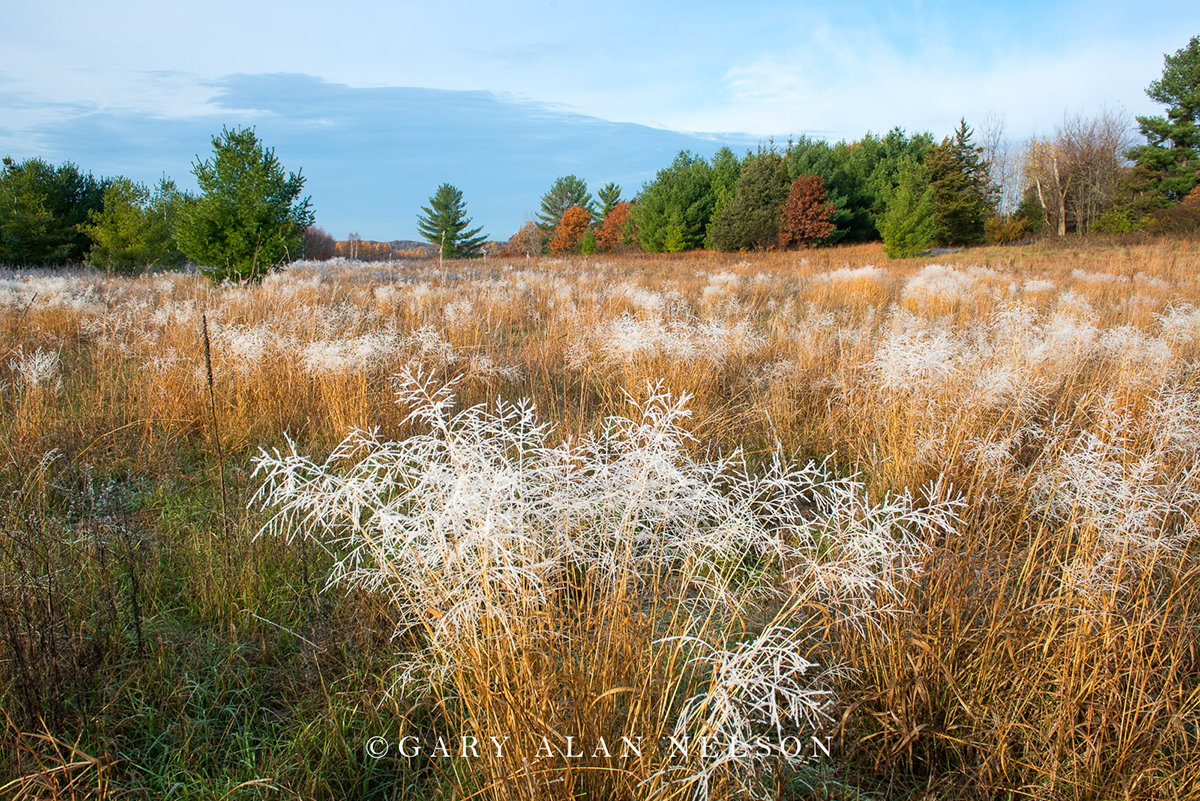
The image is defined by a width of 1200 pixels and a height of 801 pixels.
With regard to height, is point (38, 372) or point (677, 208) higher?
point (677, 208)

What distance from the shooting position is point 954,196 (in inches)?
1182

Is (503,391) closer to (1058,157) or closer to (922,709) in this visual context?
(922,709)

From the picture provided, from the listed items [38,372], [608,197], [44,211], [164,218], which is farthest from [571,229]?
[38,372]

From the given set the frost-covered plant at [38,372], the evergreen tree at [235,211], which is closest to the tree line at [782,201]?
the evergreen tree at [235,211]

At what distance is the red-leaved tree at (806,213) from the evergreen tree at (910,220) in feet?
11.4

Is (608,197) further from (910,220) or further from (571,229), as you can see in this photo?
(910,220)

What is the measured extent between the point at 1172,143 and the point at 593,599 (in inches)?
1599

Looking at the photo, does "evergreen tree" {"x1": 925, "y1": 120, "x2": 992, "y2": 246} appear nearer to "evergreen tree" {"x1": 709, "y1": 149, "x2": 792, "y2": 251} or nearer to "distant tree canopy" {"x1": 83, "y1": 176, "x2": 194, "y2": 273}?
"evergreen tree" {"x1": 709, "y1": 149, "x2": 792, "y2": 251}

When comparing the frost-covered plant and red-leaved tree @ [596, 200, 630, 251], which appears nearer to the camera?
the frost-covered plant

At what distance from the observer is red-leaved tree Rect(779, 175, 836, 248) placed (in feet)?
96.2

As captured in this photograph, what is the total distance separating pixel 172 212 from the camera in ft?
78.3

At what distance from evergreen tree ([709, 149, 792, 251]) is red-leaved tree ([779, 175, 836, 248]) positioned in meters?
0.99

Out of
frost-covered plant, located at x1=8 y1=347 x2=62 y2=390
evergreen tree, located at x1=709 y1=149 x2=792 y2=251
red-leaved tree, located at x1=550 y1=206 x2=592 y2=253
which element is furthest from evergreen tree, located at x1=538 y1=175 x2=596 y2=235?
frost-covered plant, located at x1=8 y1=347 x2=62 y2=390

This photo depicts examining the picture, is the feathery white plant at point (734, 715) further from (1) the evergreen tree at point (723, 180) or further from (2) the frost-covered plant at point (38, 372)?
(1) the evergreen tree at point (723, 180)
